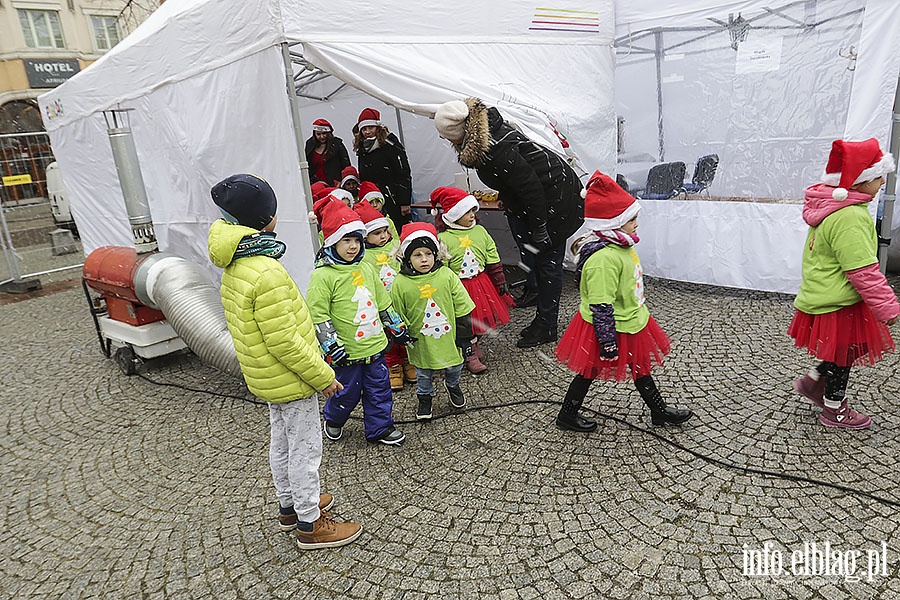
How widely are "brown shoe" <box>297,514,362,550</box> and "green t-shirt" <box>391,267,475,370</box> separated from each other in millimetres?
1335

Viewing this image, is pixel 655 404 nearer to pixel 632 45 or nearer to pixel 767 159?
pixel 767 159

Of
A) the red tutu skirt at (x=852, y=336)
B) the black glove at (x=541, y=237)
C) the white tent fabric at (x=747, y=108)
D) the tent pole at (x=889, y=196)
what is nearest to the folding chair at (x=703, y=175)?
the white tent fabric at (x=747, y=108)

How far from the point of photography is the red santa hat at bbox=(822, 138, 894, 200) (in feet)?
10.4

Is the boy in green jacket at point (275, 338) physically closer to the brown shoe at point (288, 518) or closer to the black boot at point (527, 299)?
the brown shoe at point (288, 518)

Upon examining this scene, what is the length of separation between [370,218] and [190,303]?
60.8 inches

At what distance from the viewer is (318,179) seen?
7.93m

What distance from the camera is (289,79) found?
436cm

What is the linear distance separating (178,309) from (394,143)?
3272mm

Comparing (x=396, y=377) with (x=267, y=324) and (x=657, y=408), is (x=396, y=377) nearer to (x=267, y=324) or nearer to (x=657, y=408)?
(x=657, y=408)

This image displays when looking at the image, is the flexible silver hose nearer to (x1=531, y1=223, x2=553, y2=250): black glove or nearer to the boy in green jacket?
the boy in green jacket

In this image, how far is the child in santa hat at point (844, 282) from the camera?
10.4 feet

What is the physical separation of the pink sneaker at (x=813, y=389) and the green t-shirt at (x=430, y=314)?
6.99ft

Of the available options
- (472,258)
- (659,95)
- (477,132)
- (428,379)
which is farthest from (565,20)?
(428,379)

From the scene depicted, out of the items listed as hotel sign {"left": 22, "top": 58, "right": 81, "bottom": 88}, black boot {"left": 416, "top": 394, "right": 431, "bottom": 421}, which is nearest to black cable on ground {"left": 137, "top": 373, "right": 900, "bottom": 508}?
black boot {"left": 416, "top": 394, "right": 431, "bottom": 421}
